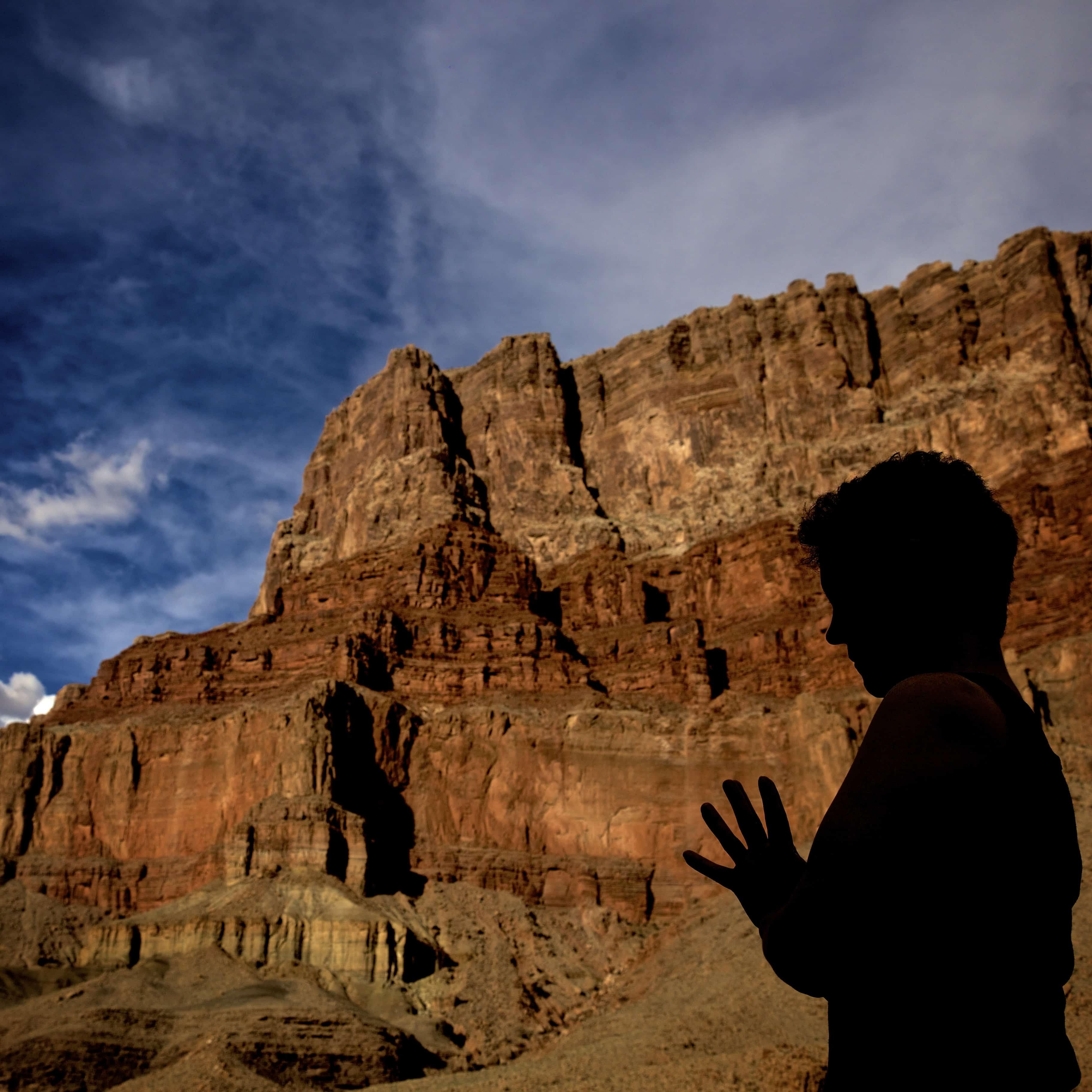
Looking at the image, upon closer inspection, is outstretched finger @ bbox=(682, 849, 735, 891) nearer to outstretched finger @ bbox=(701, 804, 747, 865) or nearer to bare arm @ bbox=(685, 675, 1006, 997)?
outstretched finger @ bbox=(701, 804, 747, 865)

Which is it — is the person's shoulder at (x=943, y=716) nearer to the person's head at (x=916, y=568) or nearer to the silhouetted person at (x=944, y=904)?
the silhouetted person at (x=944, y=904)

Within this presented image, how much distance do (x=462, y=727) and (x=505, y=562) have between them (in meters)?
18.8

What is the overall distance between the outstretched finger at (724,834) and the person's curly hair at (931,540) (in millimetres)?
724

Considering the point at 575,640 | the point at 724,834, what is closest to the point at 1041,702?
the point at 575,640

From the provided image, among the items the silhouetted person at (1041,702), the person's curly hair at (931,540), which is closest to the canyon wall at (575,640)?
the silhouetted person at (1041,702)

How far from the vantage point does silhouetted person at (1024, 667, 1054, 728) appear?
3934cm

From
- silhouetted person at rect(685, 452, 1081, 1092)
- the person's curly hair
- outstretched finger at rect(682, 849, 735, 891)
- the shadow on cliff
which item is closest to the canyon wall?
the shadow on cliff

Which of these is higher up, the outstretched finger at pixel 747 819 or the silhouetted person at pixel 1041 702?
the silhouetted person at pixel 1041 702

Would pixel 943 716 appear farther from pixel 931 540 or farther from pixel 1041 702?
pixel 1041 702

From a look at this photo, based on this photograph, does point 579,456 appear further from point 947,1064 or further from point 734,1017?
point 947,1064

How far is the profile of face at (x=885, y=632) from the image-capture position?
8.15 ft

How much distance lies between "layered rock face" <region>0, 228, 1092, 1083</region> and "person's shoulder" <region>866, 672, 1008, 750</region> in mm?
39990

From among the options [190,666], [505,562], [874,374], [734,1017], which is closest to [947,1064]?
[734,1017]

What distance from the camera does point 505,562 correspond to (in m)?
67.6
